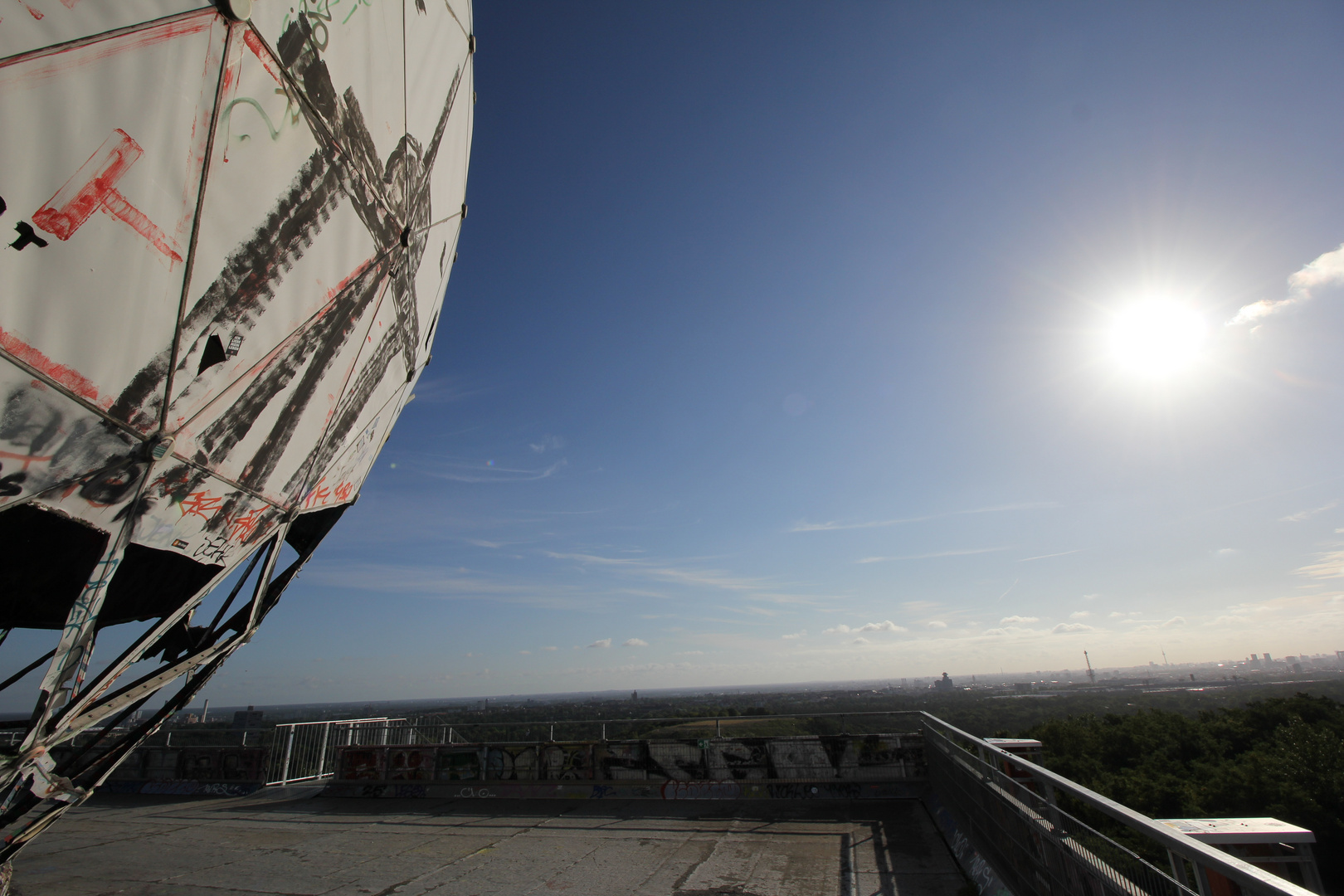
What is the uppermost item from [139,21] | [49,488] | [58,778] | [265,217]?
[139,21]

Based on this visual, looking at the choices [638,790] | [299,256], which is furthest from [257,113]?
[638,790]

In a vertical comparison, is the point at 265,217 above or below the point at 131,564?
above

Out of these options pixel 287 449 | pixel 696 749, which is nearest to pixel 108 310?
pixel 287 449

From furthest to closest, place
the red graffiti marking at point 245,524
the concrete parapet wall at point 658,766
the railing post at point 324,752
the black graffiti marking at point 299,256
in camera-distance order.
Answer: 1. the railing post at point 324,752
2. the concrete parapet wall at point 658,766
3. the red graffiti marking at point 245,524
4. the black graffiti marking at point 299,256

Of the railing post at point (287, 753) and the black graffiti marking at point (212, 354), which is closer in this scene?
the black graffiti marking at point (212, 354)

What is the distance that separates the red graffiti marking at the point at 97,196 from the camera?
106 inches

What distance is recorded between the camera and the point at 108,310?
2998mm

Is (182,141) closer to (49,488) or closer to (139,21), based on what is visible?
(139,21)

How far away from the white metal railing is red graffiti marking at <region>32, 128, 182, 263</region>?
14940mm

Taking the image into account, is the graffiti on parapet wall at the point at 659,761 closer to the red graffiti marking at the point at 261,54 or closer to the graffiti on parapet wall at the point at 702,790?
the graffiti on parapet wall at the point at 702,790

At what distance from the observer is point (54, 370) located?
2875mm

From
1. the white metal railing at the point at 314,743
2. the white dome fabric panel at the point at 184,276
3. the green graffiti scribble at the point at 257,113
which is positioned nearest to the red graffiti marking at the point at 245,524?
the white dome fabric panel at the point at 184,276

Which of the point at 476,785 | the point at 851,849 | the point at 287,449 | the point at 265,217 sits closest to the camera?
the point at 265,217

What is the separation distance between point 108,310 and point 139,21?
1.39m
